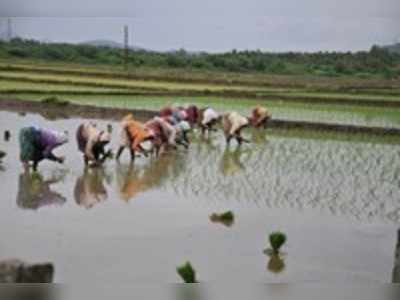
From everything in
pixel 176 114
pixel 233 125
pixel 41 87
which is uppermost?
pixel 41 87

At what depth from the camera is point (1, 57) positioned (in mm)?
27875

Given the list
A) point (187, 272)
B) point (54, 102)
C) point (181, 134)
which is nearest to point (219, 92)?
point (54, 102)

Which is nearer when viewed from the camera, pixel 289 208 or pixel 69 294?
pixel 69 294

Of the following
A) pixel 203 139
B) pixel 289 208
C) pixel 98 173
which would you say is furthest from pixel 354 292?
pixel 203 139

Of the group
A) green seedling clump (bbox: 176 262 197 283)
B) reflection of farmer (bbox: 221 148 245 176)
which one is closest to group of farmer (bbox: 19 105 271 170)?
reflection of farmer (bbox: 221 148 245 176)

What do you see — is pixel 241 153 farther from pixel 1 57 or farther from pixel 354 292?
pixel 1 57

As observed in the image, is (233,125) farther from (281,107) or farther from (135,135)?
(281,107)

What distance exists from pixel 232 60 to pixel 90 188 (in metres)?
24.2

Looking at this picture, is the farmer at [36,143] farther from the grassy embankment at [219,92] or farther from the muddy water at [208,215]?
the grassy embankment at [219,92]

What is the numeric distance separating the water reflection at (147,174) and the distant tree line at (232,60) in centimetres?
1866

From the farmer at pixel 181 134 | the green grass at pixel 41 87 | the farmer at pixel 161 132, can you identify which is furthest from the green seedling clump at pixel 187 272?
the green grass at pixel 41 87

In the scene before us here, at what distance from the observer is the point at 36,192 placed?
7523 millimetres

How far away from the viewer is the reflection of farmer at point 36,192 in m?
6.99

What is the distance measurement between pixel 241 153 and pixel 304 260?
20.2ft
